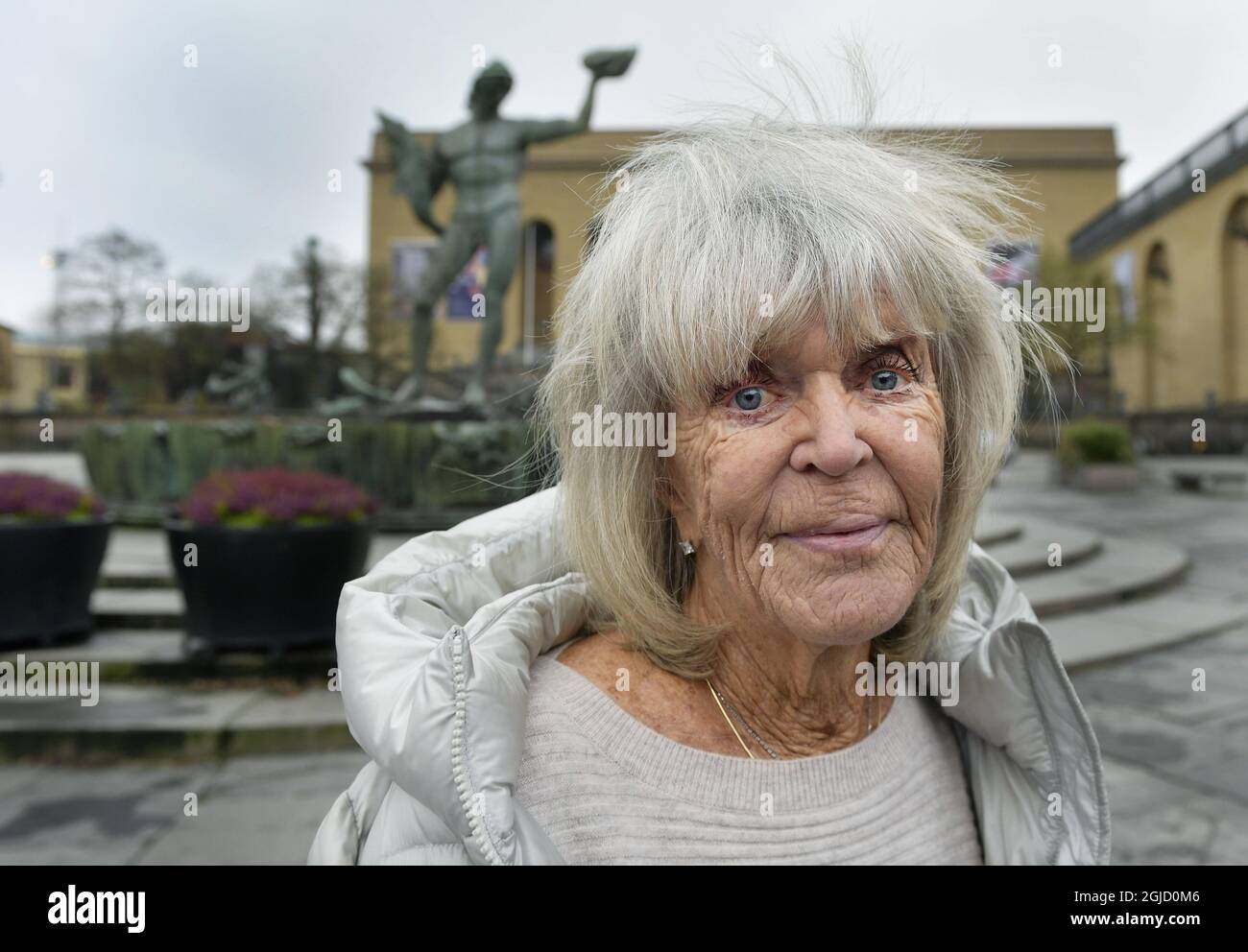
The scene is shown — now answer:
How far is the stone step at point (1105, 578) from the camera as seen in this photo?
6.32 metres

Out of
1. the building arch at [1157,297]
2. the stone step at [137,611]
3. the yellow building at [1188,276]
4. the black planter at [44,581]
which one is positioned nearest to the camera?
the black planter at [44,581]

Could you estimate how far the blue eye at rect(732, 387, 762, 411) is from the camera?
1.04 meters

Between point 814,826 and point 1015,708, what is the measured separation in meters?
0.36

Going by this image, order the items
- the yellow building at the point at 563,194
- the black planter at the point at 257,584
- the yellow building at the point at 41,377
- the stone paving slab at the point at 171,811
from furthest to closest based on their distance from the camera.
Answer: the yellow building at the point at 563,194 → the yellow building at the point at 41,377 → the black planter at the point at 257,584 → the stone paving slab at the point at 171,811

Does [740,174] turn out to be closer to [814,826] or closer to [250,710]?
[814,826]

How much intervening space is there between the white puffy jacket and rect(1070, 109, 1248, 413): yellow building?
26.6m

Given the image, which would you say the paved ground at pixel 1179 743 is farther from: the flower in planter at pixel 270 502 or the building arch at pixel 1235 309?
the building arch at pixel 1235 309

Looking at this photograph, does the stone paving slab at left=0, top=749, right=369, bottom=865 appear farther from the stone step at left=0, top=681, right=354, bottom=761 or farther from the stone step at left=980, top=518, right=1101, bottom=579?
the stone step at left=980, top=518, right=1101, bottom=579

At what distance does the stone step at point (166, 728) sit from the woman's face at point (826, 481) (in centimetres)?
319

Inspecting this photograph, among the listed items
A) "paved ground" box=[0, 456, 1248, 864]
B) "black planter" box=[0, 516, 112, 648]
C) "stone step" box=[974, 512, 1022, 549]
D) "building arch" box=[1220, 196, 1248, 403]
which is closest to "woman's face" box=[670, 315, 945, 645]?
"paved ground" box=[0, 456, 1248, 864]

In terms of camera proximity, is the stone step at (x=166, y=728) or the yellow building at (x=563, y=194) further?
the yellow building at (x=563, y=194)

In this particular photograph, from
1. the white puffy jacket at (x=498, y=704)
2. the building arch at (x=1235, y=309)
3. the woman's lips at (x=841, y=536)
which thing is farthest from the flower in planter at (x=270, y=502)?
the building arch at (x=1235, y=309)
